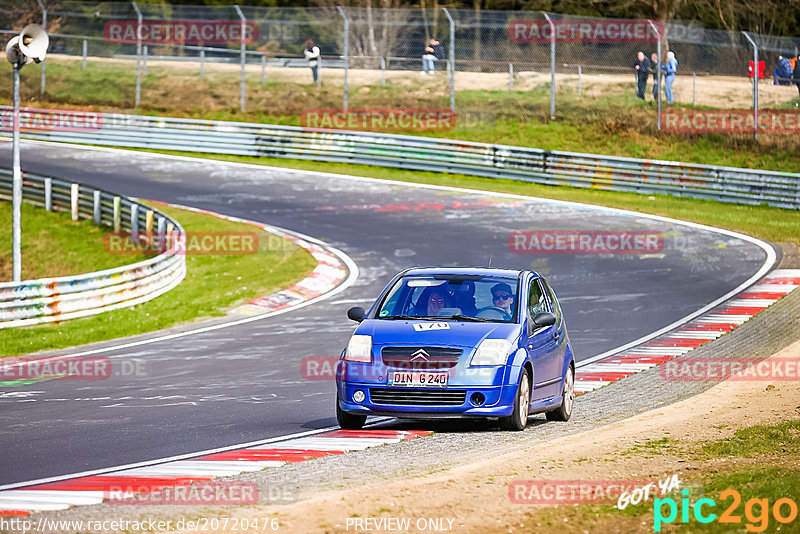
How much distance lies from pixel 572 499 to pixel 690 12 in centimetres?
4464

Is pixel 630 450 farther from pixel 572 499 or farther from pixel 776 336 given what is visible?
pixel 776 336

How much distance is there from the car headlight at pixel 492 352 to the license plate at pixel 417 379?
300mm

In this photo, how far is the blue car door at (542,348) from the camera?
35.8ft

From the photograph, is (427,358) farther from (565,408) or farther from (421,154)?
(421,154)

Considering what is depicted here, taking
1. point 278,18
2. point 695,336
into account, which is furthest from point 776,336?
point 278,18

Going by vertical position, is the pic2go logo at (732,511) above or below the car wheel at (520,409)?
above

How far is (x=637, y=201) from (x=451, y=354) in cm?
2211

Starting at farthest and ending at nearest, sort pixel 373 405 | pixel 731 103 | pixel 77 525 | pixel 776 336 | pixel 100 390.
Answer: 1. pixel 731 103
2. pixel 776 336
3. pixel 100 390
4. pixel 373 405
5. pixel 77 525

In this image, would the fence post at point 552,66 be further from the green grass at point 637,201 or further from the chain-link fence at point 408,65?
the green grass at point 637,201

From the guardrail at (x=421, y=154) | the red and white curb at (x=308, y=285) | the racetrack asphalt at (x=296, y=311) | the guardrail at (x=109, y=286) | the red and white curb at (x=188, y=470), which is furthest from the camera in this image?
the guardrail at (x=421, y=154)

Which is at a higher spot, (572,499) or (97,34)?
(97,34)

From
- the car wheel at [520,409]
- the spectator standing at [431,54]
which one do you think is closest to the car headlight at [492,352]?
the car wheel at [520,409]

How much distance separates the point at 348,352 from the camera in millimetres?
10562

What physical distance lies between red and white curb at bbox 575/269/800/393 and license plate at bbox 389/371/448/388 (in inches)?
159
